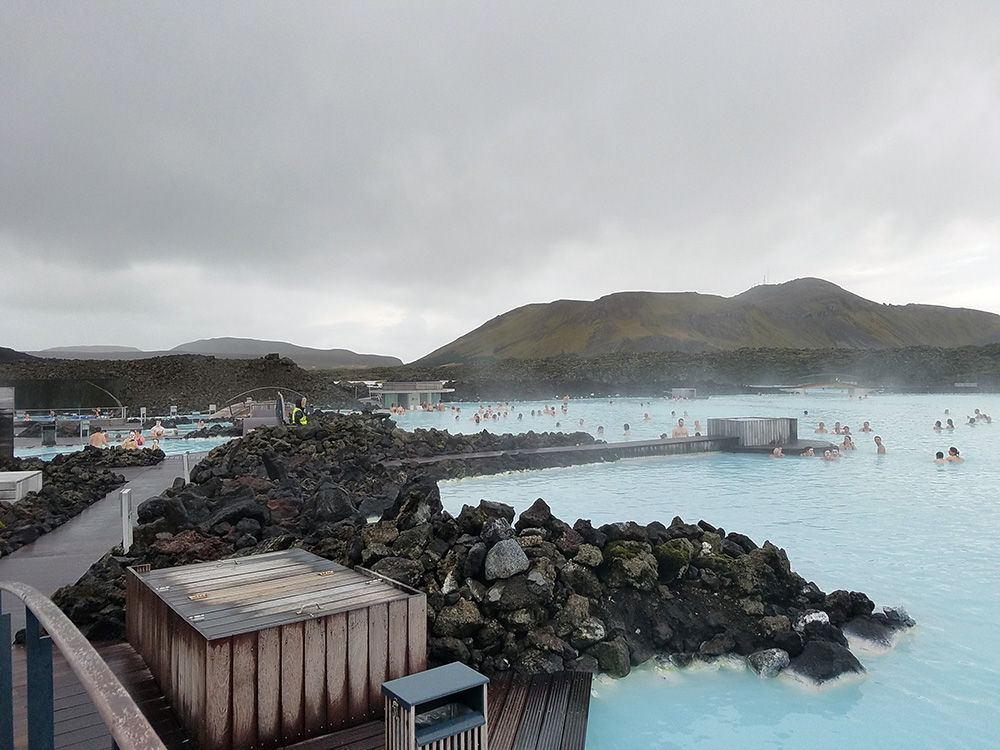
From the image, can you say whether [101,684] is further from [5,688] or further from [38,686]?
[5,688]

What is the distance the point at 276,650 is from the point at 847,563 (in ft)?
23.5

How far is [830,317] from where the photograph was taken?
16438 cm

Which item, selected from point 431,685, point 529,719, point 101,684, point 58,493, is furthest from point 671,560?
point 58,493

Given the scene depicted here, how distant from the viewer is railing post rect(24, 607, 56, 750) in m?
1.55

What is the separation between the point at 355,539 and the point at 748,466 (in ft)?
38.8

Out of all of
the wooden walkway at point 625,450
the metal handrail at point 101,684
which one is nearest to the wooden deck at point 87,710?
the metal handrail at point 101,684

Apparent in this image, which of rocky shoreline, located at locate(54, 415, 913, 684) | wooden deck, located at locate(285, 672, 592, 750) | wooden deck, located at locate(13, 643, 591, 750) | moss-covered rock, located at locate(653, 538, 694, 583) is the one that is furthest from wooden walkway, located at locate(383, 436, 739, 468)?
wooden deck, located at locate(13, 643, 591, 750)

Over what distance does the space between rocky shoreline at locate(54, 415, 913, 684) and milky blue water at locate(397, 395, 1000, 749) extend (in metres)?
0.22

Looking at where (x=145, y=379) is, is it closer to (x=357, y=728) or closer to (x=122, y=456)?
(x=122, y=456)

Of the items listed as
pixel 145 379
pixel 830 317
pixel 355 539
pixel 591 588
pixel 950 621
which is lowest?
pixel 950 621

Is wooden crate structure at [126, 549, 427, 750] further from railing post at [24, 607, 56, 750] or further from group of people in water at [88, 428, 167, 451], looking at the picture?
group of people in water at [88, 428, 167, 451]

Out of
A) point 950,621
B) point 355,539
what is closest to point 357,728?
point 355,539

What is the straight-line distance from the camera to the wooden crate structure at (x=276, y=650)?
2.44m

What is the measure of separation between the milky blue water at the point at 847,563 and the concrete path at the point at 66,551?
3.76 metres
